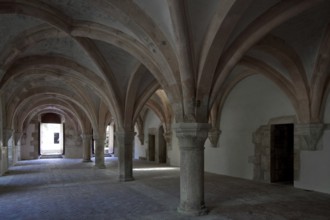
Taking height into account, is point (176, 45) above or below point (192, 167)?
above

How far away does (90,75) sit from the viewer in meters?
8.34

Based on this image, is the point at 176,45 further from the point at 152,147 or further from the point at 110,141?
the point at 110,141

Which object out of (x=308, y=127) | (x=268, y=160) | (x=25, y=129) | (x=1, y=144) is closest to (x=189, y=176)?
(x=308, y=127)

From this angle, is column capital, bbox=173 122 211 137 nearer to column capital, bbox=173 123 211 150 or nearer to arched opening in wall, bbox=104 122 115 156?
column capital, bbox=173 123 211 150

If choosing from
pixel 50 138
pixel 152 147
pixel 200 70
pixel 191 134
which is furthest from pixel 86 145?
pixel 50 138

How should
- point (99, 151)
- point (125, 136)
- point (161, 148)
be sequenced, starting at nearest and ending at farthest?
point (125, 136) → point (99, 151) → point (161, 148)

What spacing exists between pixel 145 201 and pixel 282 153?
4689 mm

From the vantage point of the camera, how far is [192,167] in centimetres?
450

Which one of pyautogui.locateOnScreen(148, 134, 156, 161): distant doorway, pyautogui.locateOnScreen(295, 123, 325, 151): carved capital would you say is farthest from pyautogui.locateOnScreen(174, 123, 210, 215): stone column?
pyautogui.locateOnScreen(148, 134, 156, 161): distant doorway

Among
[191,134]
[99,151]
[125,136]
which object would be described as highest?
[191,134]

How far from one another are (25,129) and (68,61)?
474 inches

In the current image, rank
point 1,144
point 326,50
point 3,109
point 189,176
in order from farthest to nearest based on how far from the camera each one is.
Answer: point 3,109
point 1,144
point 326,50
point 189,176

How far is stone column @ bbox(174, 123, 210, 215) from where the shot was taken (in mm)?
4449

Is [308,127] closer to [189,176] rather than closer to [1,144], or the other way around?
[189,176]
